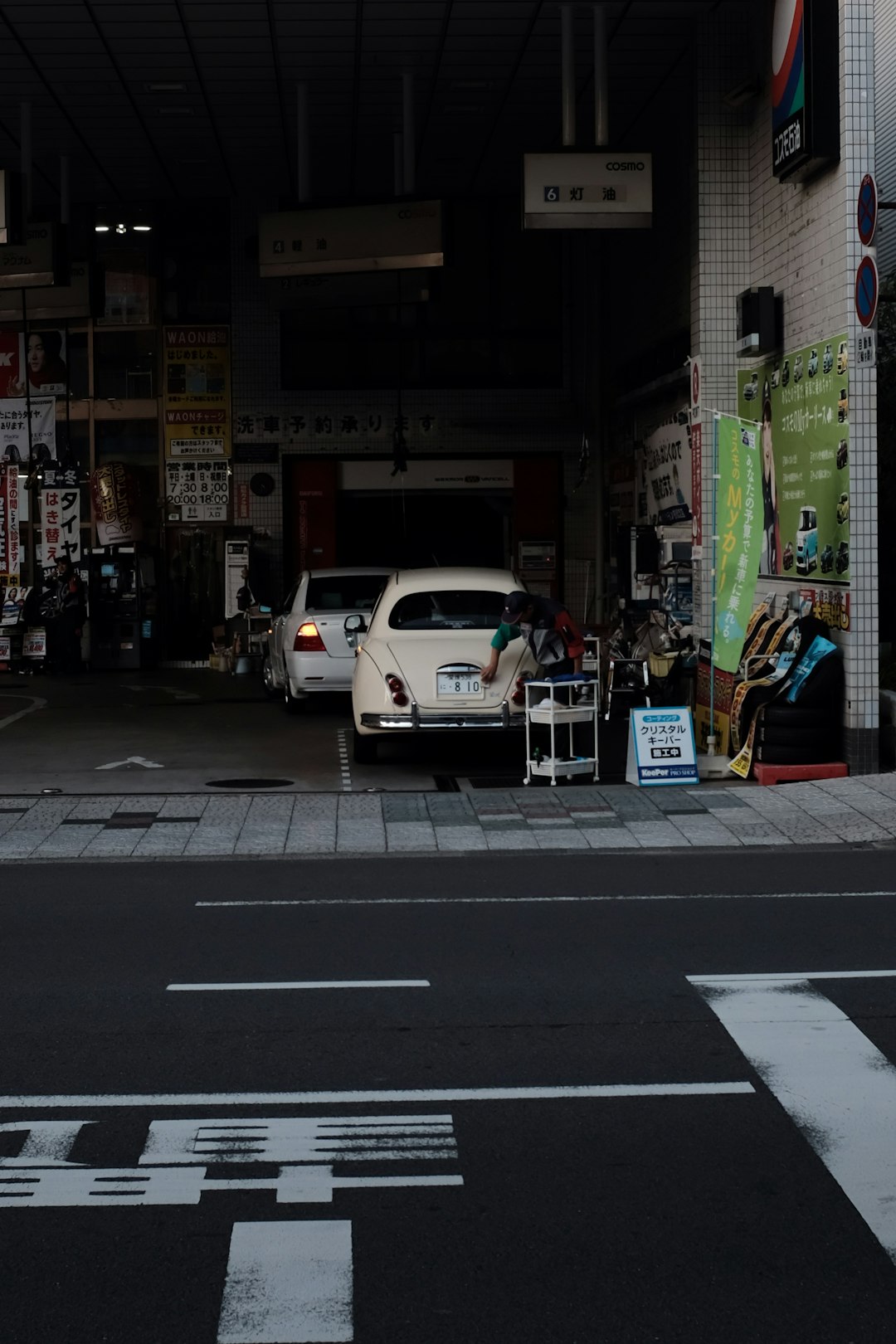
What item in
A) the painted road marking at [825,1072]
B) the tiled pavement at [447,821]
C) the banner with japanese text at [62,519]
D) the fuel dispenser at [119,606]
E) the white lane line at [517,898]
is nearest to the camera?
the painted road marking at [825,1072]

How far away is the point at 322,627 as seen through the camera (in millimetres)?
17188

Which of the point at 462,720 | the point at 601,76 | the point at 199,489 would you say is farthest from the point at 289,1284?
the point at 199,489

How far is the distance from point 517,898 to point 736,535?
5.48m

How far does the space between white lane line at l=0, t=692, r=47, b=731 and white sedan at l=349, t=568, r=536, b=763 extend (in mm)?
5261

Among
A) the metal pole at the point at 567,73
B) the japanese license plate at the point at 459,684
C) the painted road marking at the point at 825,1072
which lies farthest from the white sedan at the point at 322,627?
the painted road marking at the point at 825,1072

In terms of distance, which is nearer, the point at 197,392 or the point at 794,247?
the point at 794,247

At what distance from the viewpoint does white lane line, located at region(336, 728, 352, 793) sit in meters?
13.4

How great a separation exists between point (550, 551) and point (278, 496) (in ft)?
13.9

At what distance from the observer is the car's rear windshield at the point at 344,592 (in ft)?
58.2

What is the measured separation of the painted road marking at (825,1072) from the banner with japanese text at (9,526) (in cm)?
2027

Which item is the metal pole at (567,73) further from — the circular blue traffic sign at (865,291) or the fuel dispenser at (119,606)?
the fuel dispenser at (119,606)

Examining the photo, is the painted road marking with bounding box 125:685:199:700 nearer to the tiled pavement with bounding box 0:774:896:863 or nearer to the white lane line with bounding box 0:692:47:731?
the white lane line with bounding box 0:692:47:731

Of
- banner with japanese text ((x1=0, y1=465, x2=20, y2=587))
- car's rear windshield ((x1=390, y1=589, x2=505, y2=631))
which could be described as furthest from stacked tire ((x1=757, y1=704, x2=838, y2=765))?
banner with japanese text ((x1=0, y1=465, x2=20, y2=587))

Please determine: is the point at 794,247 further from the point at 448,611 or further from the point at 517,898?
the point at 517,898
